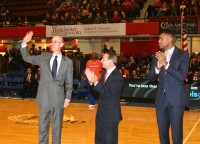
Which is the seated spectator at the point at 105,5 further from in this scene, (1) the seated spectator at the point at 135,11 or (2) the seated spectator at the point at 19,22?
(2) the seated spectator at the point at 19,22

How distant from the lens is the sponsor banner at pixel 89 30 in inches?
723

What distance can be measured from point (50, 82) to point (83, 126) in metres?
3.67

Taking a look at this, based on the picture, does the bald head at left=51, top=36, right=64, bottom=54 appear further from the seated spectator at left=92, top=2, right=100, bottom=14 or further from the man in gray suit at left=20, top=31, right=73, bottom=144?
the seated spectator at left=92, top=2, right=100, bottom=14

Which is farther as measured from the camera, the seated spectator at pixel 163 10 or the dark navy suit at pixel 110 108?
the seated spectator at pixel 163 10

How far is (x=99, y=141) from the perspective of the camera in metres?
5.16

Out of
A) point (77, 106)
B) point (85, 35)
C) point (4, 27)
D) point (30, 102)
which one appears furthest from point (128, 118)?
point (4, 27)

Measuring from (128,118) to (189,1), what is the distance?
1115 cm

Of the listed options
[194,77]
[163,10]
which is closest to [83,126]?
[194,77]

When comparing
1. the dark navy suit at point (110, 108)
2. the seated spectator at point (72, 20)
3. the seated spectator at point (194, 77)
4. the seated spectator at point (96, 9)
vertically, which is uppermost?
the seated spectator at point (96, 9)

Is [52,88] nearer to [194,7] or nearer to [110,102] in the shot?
[110,102]

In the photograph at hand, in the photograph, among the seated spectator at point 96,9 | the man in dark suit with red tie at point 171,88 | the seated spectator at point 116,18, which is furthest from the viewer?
the seated spectator at point 96,9

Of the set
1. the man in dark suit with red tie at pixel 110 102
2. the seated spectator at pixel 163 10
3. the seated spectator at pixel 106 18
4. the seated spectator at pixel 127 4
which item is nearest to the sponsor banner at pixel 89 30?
the seated spectator at pixel 106 18

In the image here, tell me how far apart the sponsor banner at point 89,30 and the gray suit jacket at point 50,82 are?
508 inches

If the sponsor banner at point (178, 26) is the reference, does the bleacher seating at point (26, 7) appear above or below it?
above
